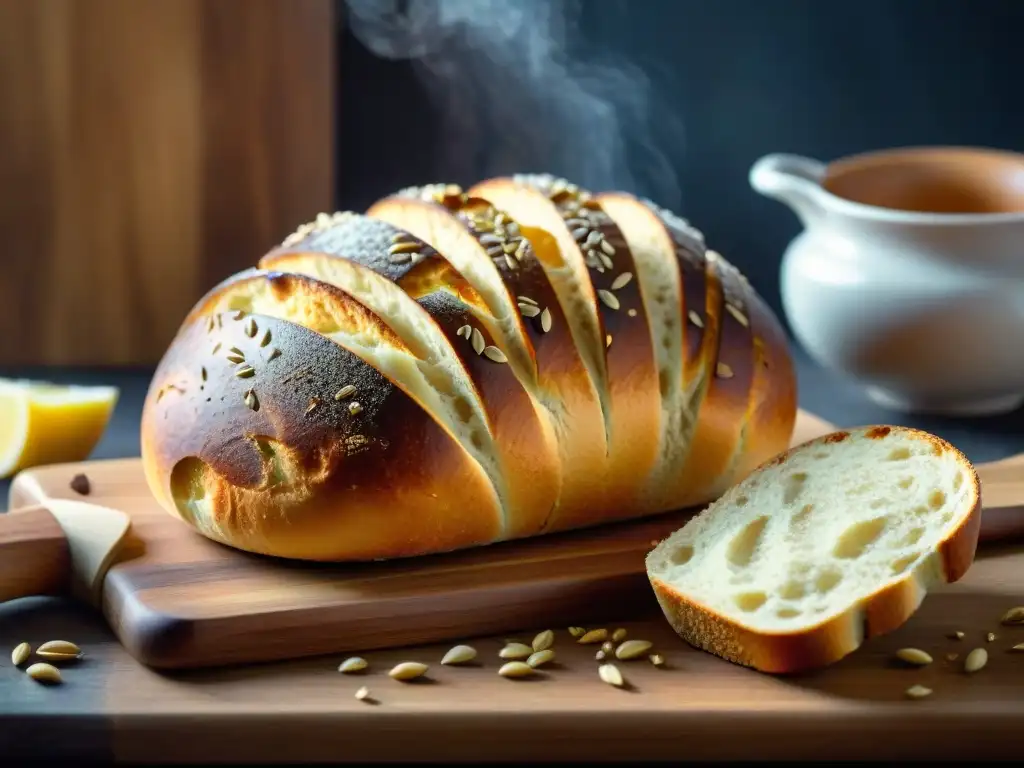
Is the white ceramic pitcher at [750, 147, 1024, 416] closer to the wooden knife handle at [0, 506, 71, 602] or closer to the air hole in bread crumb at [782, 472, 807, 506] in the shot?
the air hole in bread crumb at [782, 472, 807, 506]

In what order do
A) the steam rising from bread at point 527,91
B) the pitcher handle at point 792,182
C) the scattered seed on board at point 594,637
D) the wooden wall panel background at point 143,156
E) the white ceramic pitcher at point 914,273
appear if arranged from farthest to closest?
the steam rising from bread at point 527,91
the wooden wall panel background at point 143,156
the pitcher handle at point 792,182
the white ceramic pitcher at point 914,273
the scattered seed on board at point 594,637

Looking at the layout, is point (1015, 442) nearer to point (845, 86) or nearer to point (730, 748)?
point (845, 86)

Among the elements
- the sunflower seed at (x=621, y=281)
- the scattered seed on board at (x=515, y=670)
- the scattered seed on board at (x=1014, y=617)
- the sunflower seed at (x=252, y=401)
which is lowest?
the scattered seed on board at (x=515, y=670)

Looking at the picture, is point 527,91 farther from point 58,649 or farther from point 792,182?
point 58,649

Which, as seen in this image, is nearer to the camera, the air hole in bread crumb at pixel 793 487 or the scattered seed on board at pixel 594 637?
the scattered seed on board at pixel 594 637

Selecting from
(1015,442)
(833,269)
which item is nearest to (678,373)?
(833,269)

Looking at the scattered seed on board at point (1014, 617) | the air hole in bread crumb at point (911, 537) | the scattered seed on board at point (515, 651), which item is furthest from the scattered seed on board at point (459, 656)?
the scattered seed on board at point (1014, 617)

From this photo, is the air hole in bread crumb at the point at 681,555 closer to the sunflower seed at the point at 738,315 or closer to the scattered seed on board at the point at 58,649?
the sunflower seed at the point at 738,315
